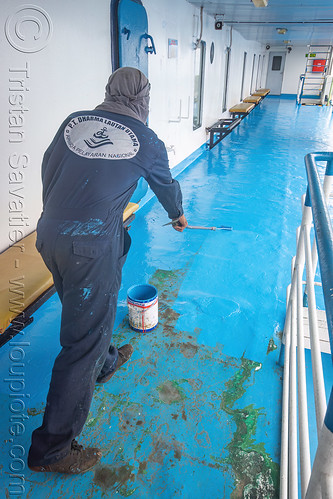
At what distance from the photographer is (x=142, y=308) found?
2.46m

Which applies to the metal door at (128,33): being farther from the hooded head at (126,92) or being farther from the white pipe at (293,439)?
the white pipe at (293,439)

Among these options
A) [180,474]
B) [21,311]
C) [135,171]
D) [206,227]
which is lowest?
[180,474]

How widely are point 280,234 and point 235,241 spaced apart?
64cm

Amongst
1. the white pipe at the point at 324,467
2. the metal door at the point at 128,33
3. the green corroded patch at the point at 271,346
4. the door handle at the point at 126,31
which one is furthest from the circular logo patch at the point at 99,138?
the door handle at the point at 126,31

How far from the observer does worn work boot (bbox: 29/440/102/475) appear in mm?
1684

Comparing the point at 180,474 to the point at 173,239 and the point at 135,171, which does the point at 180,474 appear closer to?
the point at 135,171

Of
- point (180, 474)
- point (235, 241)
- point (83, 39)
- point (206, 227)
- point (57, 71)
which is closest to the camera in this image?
point (180, 474)

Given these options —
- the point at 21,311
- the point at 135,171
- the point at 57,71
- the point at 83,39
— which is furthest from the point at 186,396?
the point at 83,39

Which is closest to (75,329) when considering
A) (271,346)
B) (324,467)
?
(324,467)

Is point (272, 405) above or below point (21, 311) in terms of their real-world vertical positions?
below

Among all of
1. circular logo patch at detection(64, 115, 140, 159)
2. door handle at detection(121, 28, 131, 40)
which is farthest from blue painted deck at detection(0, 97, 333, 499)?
door handle at detection(121, 28, 131, 40)

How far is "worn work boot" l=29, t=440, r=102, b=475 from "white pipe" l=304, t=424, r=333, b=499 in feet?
4.38

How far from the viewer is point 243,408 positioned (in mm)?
2023

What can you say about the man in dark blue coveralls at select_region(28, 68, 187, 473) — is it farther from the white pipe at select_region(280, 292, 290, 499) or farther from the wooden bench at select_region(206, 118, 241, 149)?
the wooden bench at select_region(206, 118, 241, 149)
